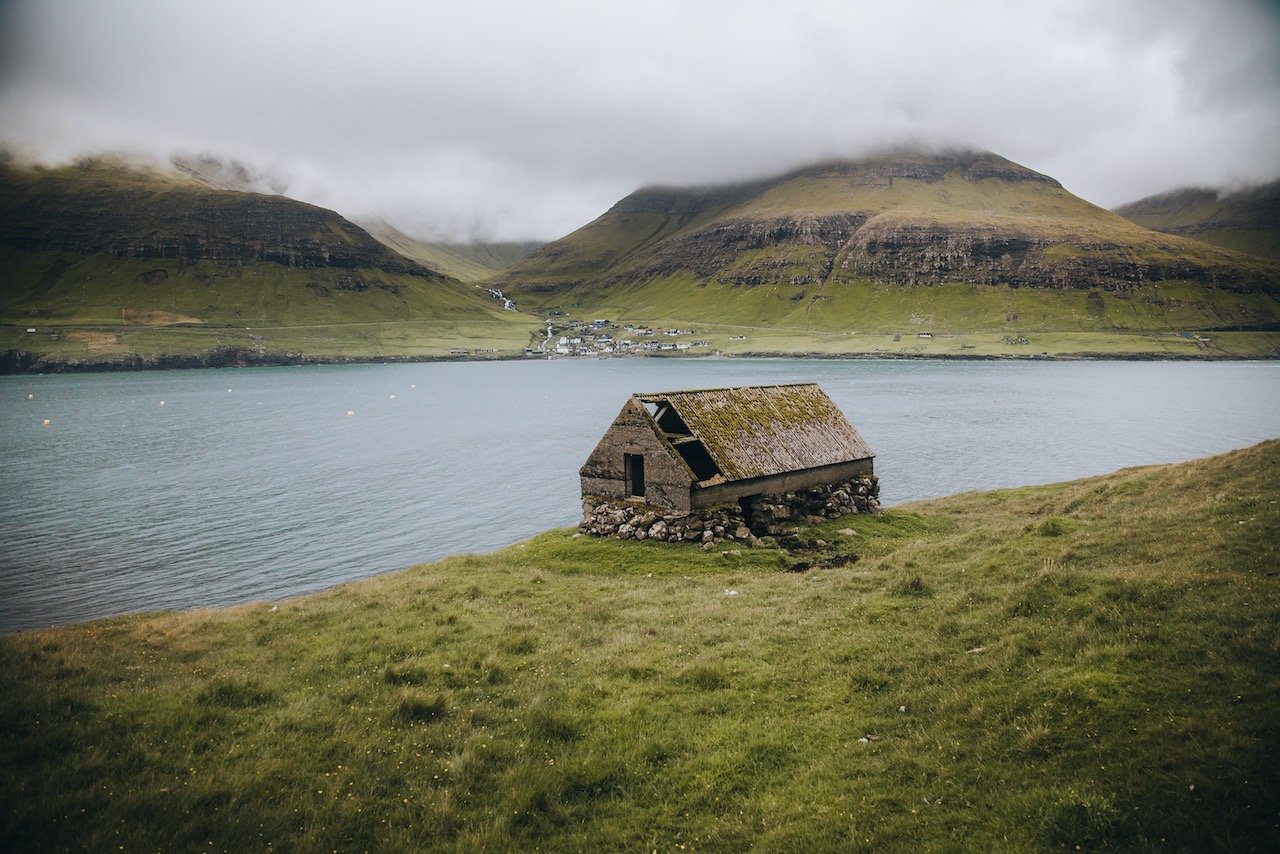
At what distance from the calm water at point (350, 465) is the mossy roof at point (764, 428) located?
1791 cm

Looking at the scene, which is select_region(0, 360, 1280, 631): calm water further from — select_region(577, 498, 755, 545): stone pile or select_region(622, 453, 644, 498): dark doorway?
select_region(622, 453, 644, 498): dark doorway

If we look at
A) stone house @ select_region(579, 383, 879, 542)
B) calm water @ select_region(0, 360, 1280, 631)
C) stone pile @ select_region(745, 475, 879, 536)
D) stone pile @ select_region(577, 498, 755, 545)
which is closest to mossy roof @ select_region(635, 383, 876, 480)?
stone house @ select_region(579, 383, 879, 542)

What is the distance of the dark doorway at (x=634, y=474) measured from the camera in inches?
1540

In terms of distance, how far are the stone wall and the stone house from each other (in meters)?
0.06

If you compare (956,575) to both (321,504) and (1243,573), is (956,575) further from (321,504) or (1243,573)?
(321,504)

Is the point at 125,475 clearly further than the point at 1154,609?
Yes

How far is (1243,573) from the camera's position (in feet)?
56.4

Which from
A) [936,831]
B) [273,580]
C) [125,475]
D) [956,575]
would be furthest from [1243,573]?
[125,475]

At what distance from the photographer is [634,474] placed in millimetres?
39750

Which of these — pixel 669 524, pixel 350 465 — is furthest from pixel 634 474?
pixel 350 465

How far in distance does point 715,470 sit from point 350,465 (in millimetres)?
56868

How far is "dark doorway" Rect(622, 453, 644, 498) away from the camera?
39.1 m

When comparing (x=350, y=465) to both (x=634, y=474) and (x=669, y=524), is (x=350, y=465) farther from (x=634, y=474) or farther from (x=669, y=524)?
(x=669, y=524)

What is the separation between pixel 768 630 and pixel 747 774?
8362 millimetres
